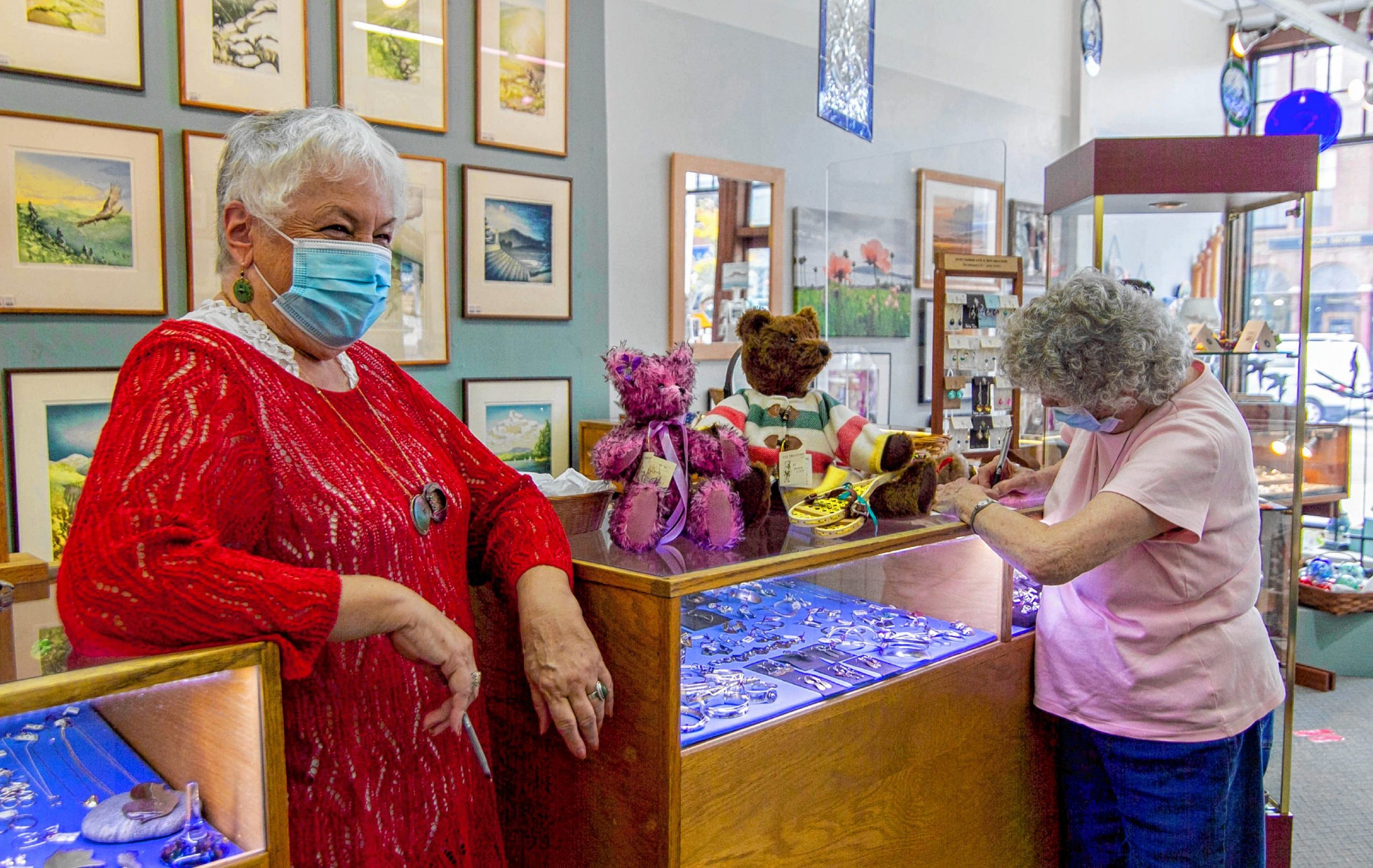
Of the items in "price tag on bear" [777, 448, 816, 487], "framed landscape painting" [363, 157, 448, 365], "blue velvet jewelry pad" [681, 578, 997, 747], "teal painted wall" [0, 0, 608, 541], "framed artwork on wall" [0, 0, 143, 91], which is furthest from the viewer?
"framed landscape painting" [363, 157, 448, 365]

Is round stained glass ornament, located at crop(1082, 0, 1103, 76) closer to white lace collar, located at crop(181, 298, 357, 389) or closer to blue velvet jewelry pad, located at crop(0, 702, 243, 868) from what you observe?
white lace collar, located at crop(181, 298, 357, 389)

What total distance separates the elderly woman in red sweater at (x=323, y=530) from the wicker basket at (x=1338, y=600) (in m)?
4.81

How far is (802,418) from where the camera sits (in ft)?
7.72

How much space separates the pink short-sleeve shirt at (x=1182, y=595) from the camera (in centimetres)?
192

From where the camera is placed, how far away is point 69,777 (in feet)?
3.36

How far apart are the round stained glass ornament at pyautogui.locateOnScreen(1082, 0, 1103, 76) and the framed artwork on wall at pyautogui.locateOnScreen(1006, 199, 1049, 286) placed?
954 millimetres

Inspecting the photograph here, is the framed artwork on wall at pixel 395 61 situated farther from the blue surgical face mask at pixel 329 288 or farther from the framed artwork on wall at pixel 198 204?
the blue surgical face mask at pixel 329 288

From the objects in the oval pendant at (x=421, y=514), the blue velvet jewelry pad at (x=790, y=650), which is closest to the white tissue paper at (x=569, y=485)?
the blue velvet jewelry pad at (x=790, y=650)

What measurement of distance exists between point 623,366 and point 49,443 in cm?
219

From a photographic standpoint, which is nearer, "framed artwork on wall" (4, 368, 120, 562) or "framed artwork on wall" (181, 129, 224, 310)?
"framed artwork on wall" (4, 368, 120, 562)

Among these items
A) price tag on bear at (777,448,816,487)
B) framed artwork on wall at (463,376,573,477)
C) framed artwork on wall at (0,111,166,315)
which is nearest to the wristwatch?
price tag on bear at (777,448,816,487)

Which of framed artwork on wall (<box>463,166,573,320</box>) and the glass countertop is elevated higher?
framed artwork on wall (<box>463,166,573,320</box>)

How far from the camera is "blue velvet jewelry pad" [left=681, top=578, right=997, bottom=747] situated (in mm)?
1584

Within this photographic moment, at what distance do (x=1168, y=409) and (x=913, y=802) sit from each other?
91 centimetres
